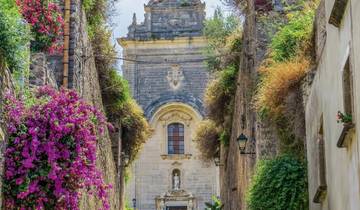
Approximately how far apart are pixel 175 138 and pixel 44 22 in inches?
1195

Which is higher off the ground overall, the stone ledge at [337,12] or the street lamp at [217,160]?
the stone ledge at [337,12]

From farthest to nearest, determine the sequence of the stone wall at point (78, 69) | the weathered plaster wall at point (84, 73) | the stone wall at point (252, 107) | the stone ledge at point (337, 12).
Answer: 1. the weathered plaster wall at point (84, 73)
2. the stone wall at point (78, 69)
3. the stone wall at point (252, 107)
4. the stone ledge at point (337, 12)

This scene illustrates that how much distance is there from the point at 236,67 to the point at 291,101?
800 centimetres

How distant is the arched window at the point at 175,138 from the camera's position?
47.5 metres

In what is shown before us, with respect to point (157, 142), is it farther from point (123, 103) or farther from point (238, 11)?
point (238, 11)

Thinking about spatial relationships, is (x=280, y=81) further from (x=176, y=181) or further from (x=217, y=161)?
(x=176, y=181)

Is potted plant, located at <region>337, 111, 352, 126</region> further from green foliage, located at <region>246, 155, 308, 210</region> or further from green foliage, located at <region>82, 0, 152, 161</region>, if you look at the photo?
green foliage, located at <region>82, 0, 152, 161</region>

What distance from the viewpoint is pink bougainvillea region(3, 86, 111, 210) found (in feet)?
41.1

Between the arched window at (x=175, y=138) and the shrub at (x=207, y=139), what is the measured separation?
53.1 feet

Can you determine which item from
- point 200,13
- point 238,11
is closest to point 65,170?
point 238,11

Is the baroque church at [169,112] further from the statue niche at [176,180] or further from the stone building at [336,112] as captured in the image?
the stone building at [336,112]

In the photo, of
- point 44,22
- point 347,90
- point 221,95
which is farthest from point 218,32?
point 347,90

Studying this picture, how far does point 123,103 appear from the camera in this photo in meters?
24.9

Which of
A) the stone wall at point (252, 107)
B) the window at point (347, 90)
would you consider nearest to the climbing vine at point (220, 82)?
the stone wall at point (252, 107)
